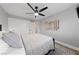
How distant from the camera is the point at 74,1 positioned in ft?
4.25

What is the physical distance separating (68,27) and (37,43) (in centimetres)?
50

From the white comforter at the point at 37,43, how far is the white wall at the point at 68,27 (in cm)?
11

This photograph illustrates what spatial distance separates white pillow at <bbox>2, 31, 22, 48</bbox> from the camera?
1341 millimetres

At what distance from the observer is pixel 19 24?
4.69 ft

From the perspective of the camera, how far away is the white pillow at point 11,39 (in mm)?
1341

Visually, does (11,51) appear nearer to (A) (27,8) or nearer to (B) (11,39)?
(B) (11,39)

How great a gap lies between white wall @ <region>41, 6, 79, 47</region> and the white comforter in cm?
11

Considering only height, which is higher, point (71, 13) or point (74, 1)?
point (74, 1)

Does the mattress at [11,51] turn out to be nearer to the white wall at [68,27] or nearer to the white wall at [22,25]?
the white wall at [22,25]
